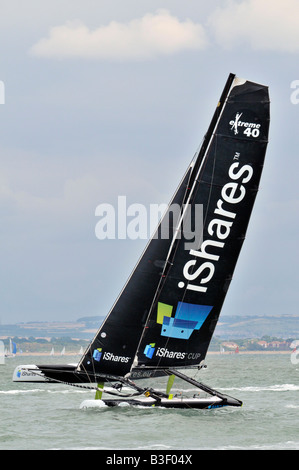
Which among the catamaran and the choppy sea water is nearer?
the choppy sea water

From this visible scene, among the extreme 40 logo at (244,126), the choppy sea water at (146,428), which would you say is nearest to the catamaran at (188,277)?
the extreme 40 logo at (244,126)

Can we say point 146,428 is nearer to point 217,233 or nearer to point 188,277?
point 188,277

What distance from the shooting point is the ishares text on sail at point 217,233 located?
82.0ft

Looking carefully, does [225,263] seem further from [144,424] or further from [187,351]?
[144,424]

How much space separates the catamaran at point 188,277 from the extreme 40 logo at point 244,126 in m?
0.03

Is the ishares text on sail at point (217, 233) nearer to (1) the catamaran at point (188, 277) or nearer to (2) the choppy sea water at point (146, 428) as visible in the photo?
(1) the catamaran at point (188, 277)

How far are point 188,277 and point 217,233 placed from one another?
1408 millimetres

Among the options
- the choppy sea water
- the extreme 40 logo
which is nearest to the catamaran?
the extreme 40 logo

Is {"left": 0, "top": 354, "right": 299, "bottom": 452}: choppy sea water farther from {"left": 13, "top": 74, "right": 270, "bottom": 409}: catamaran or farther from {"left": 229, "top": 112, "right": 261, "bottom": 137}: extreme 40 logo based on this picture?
{"left": 229, "top": 112, "right": 261, "bottom": 137}: extreme 40 logo

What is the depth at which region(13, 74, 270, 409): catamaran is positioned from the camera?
24.7 m

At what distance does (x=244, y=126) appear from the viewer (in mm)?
24609

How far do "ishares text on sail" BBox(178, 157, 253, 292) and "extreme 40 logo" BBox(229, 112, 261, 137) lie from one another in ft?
3.03

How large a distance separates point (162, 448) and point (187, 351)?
545 cm
